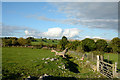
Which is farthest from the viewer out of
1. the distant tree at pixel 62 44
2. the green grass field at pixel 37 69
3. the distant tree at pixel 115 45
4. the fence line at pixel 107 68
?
the distant tree at pixel 62 44

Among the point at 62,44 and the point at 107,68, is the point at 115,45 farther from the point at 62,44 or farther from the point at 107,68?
the point at 107,68

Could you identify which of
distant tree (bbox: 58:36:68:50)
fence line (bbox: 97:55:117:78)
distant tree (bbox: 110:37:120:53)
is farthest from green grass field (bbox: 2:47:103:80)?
distant tree (bbox: 110:37:120:53)

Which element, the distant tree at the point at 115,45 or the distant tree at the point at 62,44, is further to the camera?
the distant tree at the point at 62,44

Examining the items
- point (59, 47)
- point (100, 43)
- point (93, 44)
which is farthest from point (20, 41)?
point (100, 43)

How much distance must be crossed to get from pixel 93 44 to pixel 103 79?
46349 millimetres

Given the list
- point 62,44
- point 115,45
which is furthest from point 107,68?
point 115,45

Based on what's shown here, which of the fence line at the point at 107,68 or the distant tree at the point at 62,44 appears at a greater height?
the distant tree at the point at 62,44

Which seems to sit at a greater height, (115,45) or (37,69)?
(115,45)

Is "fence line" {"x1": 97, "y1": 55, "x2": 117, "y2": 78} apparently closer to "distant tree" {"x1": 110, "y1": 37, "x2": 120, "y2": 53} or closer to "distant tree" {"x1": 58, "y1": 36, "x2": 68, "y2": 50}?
"distant tree" {"x1": 58, "y1": 36, "x2": 68, "y2": 50}

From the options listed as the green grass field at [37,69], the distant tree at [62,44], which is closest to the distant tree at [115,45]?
the distant tree at [62,44]

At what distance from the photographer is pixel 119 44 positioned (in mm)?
57688

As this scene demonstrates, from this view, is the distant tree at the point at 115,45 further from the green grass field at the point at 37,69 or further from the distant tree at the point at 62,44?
the green grass field at the point at 37,69

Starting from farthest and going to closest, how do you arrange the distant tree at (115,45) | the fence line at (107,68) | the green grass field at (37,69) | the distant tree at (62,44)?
the distant tree at (62,44)
the distant tree at (115,45)
the fence line at (107,68)
the green grass field at (37,69)

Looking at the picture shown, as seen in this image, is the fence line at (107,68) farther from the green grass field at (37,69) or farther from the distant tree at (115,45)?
the distant tree at (115,45)
